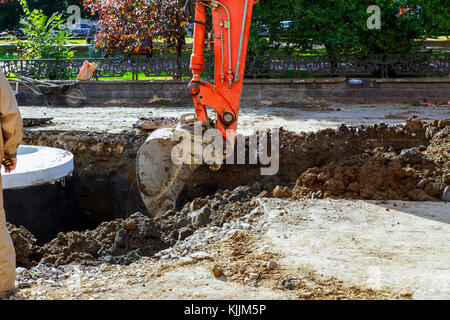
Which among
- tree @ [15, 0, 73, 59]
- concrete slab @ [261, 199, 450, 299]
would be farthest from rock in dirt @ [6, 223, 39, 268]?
tree @ [15, 0, 73, 59]

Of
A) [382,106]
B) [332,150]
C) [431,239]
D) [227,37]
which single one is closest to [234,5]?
[227,37]

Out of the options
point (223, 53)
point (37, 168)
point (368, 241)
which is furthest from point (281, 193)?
point (37, 168)

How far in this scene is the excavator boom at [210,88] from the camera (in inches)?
294

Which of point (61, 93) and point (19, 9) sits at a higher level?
point (19, 9)

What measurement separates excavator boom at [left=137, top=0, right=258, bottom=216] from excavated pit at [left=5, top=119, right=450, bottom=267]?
0.42m

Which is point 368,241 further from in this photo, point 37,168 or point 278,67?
point 278,67

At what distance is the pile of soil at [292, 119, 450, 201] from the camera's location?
659cm

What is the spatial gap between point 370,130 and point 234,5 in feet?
10.3

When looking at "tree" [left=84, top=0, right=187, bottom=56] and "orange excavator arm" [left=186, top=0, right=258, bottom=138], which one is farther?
"tree" [left=84, top=0, right=187, bottom=56]

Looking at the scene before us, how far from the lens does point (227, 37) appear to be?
24.6 feet

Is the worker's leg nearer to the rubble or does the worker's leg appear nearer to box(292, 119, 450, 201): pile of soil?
the rubble

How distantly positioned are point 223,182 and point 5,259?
483 centimetres

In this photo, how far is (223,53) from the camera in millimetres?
7609

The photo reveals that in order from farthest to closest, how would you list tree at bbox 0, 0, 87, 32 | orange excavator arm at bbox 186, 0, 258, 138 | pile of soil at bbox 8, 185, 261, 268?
tree at bbox 0, 0, 87, 32 < orange excavator arm at bbox 186, 0, 258, 138 < pile of soil at bbox 8, 185, 261, 268
